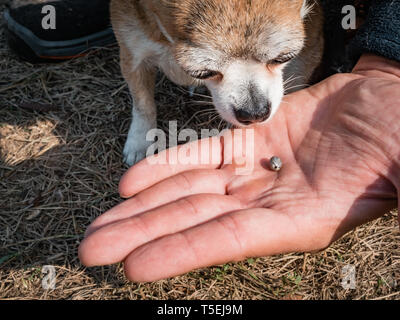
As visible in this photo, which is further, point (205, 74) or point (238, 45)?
point (205, 74)

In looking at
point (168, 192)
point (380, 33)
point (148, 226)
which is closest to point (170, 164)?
point (168, 192)

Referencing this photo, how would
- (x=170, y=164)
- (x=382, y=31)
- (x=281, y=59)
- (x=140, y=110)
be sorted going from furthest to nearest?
(x=140, y=110) → (x=382, y=31) → (x=281, y=59) → (x=170, y=164)

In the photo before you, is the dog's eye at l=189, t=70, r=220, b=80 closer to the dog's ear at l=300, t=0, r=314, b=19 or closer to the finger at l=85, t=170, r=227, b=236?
the finger at l=85, t=170, r=227, b=236

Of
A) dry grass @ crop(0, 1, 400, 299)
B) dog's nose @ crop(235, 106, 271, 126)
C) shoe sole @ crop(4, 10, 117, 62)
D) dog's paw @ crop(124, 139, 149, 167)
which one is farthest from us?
shoe sole @ crop(4, 10, 117, 62)

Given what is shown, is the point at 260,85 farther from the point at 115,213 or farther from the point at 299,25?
the point at 115,213

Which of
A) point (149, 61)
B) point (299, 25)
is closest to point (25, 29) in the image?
point (149, 61)

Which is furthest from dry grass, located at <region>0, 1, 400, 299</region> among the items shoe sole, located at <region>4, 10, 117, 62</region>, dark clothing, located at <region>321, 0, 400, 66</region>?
dark clothing, located at <region>321, 0, 400, 66</region>

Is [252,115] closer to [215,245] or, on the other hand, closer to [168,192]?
[168,192]
